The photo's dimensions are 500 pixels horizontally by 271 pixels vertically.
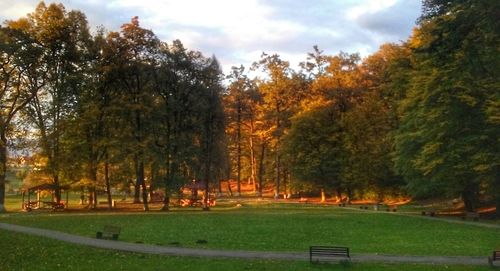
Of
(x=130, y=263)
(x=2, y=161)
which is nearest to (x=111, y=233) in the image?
(x=130, y=263)

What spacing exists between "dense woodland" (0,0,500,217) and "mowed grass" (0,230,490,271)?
54.9 feet

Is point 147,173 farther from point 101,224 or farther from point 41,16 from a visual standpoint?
point 101,224

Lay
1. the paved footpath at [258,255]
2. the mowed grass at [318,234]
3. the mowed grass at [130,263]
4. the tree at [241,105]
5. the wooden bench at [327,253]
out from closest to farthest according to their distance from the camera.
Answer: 1. the mowed grass at [130,263]
2. the wooden bench at [327,253]
3. the paved footpath at [258,255]
4. the mowed grass at [318,234]
5. the tree at [241,105]

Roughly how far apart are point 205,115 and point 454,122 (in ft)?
83.1

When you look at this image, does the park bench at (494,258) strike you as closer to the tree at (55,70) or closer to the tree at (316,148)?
the tree at (55,70)

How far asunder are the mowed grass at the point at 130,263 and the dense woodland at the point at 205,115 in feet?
54.9

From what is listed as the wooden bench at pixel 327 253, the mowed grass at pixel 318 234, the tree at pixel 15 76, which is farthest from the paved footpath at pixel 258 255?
the tree at pixel 15 76

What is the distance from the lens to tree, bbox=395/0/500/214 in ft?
124

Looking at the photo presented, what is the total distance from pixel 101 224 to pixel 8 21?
27.7m

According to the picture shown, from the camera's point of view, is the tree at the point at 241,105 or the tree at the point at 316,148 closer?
the tree at the point at 316,148

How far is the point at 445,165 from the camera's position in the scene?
41500mm

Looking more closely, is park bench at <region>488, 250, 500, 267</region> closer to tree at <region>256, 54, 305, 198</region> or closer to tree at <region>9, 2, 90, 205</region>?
tree at <region>9, 2, 90, 205</region>

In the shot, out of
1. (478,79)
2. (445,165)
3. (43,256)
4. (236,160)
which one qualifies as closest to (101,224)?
(43,256)

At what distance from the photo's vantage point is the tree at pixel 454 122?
124 ft
